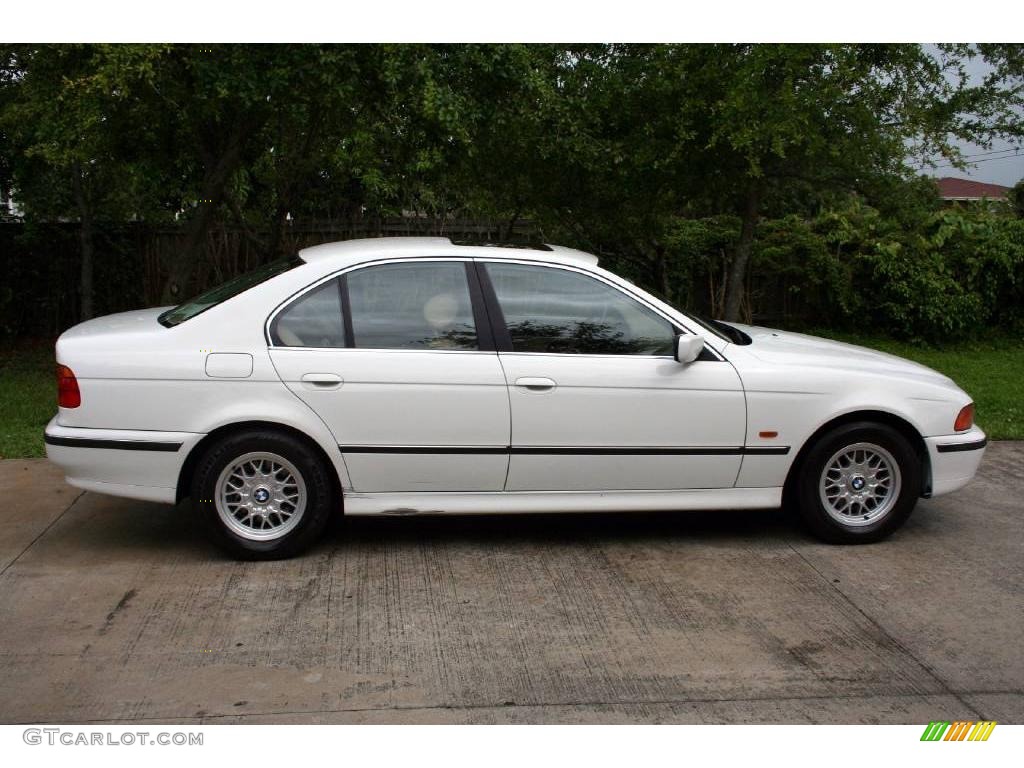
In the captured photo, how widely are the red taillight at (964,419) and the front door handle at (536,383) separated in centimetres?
220

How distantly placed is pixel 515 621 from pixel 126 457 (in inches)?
83.1

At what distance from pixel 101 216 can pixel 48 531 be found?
7.53 m

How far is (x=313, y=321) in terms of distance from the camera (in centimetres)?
559

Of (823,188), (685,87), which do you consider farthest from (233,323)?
(823,188)

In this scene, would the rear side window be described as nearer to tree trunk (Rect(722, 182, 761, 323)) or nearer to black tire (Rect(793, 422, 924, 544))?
black tire (Rect(793, 422, 924, 544))

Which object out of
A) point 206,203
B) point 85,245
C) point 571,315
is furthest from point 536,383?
point 85,245

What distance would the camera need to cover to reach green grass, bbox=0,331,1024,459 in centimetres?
859

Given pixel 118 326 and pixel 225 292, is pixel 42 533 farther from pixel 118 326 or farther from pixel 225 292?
pixel 225 292

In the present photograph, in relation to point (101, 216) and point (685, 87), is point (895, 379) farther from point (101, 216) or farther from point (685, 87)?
point (101, 216)

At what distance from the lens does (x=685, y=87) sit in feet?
29.2

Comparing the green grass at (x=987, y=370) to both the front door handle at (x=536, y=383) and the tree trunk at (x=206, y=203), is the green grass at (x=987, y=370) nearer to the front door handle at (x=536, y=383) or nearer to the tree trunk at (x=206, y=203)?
the front door handle at (x=536, y=383)

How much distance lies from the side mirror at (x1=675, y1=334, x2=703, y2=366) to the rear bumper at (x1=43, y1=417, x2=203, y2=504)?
94.9 inches

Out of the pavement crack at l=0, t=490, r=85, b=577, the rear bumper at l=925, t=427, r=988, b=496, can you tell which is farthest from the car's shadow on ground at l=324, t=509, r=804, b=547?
the pavement crack at l=0, t=490, r=85, b=577

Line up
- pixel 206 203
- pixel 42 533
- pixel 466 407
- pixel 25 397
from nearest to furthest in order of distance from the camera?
1. pixel 466 407
2. pixel 42 533
3. pixel 25 397
4. pixel 206 203
